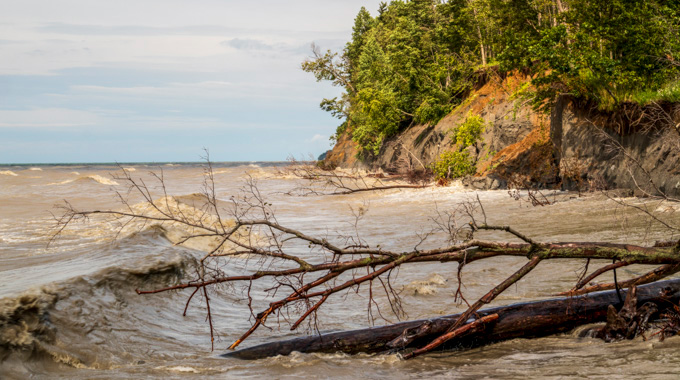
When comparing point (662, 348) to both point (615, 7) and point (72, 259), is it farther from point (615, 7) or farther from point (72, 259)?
point (615, 7)

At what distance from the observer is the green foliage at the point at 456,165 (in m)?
29.9

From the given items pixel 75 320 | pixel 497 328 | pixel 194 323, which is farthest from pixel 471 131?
pixel 75 320

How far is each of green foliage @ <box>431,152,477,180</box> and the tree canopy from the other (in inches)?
190

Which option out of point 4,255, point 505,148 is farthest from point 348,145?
point 4,255

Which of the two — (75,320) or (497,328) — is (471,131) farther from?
(75,320)

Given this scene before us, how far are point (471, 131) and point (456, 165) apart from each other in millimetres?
2189

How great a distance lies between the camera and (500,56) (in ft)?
74.0

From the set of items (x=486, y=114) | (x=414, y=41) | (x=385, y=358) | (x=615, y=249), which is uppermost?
(x=414, y=41)

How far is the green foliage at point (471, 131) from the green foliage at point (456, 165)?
32.5 inches

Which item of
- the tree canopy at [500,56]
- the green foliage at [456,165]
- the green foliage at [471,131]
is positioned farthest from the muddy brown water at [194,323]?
the green foliage at [471,131]

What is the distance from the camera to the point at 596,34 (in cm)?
1767

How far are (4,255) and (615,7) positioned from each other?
17.2 meters

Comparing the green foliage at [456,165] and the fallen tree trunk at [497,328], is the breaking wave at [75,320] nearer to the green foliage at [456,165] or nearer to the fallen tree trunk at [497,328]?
the fallen tree trunk at [497,328]

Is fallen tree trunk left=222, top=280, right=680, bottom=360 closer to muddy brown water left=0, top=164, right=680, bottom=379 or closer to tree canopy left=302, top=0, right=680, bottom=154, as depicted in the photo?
muddy brown water left=0, top=164, right=680, bottom=379
